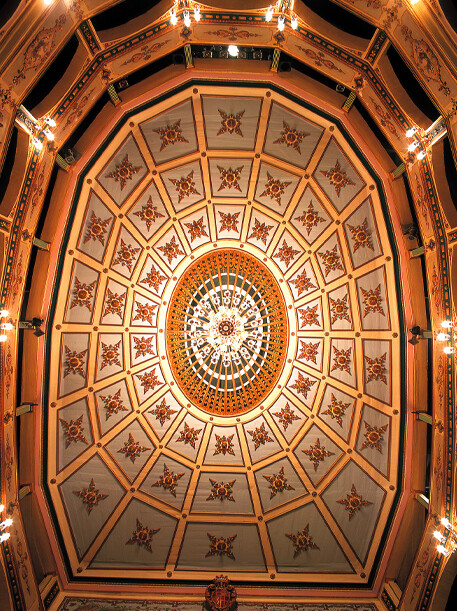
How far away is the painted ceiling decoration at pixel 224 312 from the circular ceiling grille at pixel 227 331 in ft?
0.22

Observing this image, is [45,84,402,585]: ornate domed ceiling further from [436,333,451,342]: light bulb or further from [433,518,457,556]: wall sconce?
[433,518,457,556]: wall sconce

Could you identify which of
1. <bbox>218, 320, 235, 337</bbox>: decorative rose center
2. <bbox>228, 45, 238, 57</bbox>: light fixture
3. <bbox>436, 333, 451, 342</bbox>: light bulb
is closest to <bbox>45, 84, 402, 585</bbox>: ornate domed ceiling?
<bbox>218, 320, 235, 337</bbox>: decorative rose center

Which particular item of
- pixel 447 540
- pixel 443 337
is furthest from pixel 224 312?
pixel 447 540

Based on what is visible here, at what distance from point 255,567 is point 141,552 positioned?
10.3ft

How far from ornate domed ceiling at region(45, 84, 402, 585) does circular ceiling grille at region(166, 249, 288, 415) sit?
0.20 feet

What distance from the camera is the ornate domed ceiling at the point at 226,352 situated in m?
9.43

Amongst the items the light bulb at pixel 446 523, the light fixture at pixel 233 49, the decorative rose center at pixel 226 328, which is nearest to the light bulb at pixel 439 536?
the light bulb at pixel 446 523

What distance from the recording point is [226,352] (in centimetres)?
1187

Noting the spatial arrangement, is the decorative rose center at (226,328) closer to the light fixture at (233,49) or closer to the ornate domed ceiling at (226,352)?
the ornate domed ceiling at (226,352)

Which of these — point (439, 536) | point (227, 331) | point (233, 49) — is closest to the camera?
point (233, 49)

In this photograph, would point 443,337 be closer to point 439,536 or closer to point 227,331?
point 439,536

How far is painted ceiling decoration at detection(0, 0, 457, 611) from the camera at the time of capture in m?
7.53

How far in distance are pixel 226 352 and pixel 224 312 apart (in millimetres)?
1231

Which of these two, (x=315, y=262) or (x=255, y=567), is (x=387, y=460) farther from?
(x=315, y=262)
